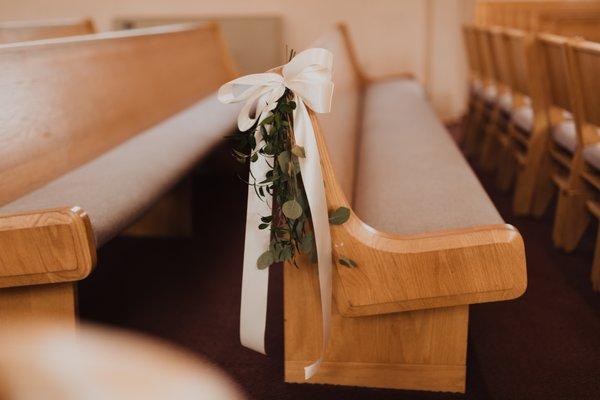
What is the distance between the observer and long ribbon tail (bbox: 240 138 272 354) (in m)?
1.81

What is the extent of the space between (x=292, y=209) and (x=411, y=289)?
37 centimetres

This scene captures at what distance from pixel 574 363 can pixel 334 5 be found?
4716mm

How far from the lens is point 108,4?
6465 millimetres

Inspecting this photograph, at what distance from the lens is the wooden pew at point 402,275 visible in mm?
1702

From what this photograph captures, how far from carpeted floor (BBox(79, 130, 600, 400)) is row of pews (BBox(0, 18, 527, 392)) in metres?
0.15

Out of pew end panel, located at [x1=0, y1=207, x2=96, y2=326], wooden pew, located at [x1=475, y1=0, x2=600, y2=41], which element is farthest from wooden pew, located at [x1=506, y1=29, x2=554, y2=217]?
wooden pew, located at [x1=475, y1=0, x2=600, y2=41]

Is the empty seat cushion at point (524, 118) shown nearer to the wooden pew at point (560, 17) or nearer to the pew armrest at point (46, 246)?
the pew armrest at point (46, 246)

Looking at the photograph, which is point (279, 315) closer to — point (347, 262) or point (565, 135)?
point (347, 262)

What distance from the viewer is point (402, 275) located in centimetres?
172

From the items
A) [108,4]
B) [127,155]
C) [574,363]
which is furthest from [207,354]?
Answer: [108,4]

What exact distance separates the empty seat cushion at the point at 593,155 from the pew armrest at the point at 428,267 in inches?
42.1

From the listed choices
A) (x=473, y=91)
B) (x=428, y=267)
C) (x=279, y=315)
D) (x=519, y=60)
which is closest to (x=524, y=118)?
(x=519, y=60)

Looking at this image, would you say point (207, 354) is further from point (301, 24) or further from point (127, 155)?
point (301, 24)

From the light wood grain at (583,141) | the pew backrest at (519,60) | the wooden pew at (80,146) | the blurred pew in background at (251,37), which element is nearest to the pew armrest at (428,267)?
the wooden pew at (80,146)
